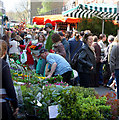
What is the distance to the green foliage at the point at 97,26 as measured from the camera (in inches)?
542

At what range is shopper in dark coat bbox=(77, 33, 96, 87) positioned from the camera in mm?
6055

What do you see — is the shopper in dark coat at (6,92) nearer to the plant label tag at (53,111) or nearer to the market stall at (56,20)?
the plant label tag at (53,111)

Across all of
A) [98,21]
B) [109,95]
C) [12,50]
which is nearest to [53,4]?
[98,21]

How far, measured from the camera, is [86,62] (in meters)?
6.03

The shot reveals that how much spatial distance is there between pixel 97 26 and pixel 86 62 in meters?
8.45

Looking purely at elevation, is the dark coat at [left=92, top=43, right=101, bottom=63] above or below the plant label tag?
above

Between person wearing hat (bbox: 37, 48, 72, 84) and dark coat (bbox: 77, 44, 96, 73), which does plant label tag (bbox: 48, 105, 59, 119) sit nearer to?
person wearing hat (bbox: 37, 48, 72, 84)

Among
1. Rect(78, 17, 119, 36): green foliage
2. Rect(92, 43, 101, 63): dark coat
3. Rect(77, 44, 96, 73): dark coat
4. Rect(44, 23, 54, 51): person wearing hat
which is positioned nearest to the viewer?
Rect(77, 44, 96, 73): dark coat

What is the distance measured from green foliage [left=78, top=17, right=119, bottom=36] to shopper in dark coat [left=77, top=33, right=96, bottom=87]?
7.74 meters

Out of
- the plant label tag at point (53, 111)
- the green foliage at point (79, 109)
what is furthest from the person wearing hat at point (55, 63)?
the plant label tag at point (53, 111)

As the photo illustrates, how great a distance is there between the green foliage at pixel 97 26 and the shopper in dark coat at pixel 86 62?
7.74 m

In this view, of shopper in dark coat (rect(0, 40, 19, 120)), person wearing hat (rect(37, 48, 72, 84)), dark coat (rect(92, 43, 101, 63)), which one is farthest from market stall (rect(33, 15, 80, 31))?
shopper in dark coat (rect(0, 40, 19, 120))

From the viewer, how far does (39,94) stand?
340cm

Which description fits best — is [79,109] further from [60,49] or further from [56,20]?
[56,20]
